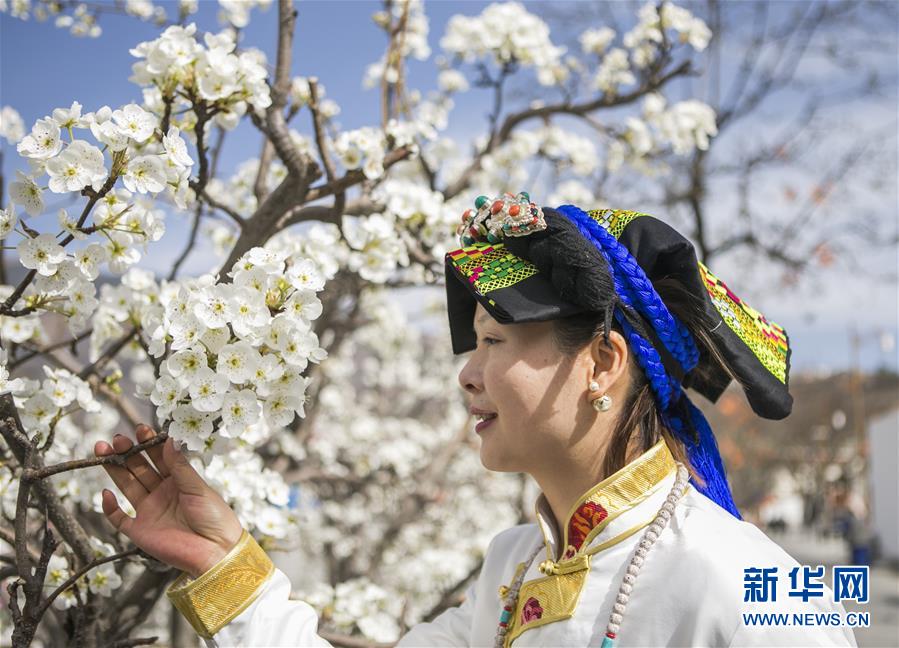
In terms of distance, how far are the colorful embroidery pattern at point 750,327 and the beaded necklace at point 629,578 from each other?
0.27 metres

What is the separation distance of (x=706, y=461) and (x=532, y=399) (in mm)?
434

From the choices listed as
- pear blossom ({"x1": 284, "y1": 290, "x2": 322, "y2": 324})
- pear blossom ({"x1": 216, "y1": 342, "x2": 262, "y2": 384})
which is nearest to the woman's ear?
pear blossom ({"x1": 284, "y1": 290, "x2": 322, "y2": 324})

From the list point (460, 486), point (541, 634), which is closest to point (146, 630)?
point (460, 486)

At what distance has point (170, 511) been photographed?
150cm

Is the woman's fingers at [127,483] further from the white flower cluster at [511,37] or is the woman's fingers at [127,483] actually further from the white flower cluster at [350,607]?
the white flower cluster at [511,37]

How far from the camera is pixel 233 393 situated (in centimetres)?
132

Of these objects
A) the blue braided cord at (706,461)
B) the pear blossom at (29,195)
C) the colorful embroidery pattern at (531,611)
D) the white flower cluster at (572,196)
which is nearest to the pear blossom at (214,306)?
the pear blossom at (29,195)

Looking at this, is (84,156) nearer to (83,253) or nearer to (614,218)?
(83,253)

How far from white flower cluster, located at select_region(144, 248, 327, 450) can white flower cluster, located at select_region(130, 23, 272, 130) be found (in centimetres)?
57

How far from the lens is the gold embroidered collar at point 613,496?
1.52m

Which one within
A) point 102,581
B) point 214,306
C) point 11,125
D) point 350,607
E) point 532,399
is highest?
point 11,125

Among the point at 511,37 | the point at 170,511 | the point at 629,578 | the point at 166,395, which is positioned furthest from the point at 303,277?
the point at 511,37

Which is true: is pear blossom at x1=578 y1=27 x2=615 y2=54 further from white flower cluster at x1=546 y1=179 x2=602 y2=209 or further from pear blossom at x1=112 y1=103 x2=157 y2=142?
pear blossom at x1=112 y1=103 x2=157 y2=142

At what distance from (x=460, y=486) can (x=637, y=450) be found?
231 inches
